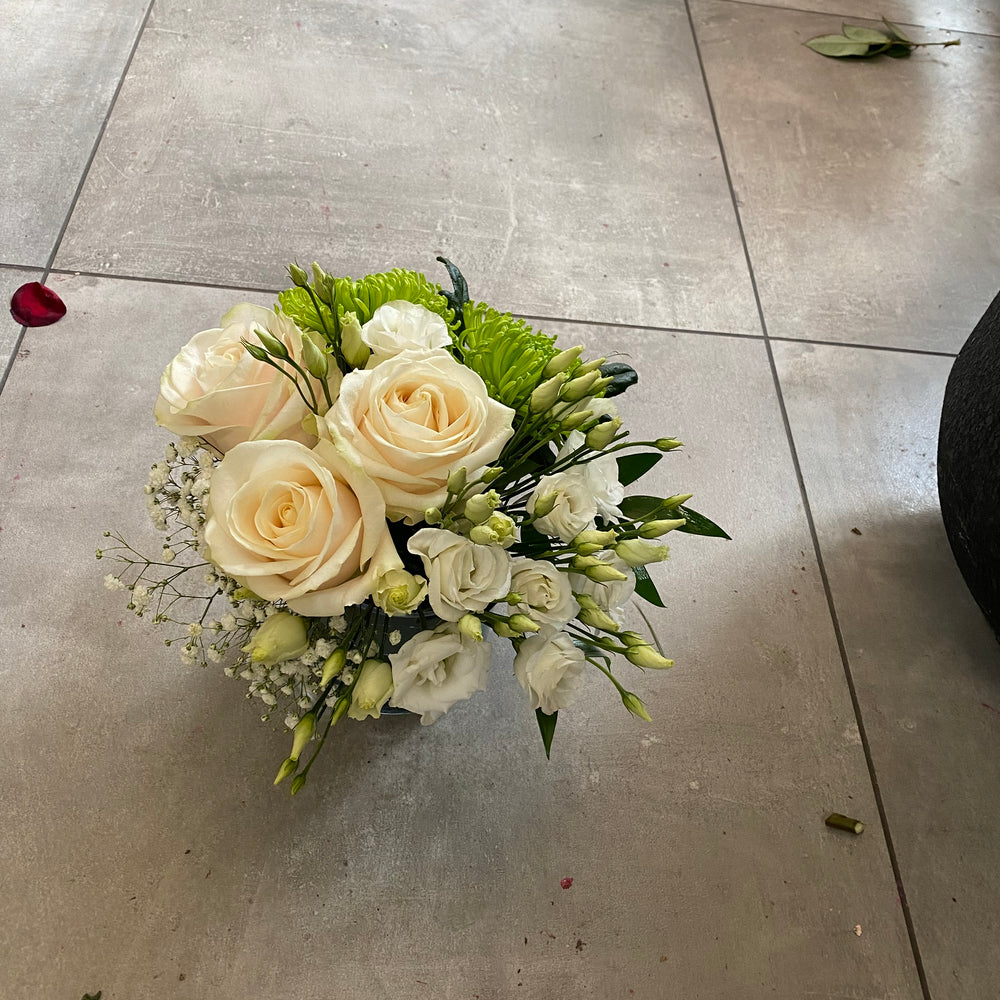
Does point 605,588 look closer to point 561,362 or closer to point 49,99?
point 561,362

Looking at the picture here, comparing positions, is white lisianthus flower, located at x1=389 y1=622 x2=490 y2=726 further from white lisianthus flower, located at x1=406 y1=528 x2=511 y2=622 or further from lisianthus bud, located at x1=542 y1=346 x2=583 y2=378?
lisianthus bud, located at x1=542 y1=346 x2=583 y2=378

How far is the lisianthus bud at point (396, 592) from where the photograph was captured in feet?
2.13

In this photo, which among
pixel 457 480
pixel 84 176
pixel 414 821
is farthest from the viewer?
pixel 84 176

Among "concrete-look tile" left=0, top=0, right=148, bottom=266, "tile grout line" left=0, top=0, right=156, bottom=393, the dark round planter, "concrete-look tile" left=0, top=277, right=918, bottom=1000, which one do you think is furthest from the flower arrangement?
"concrete-look tile" left=0, top=0, right=148, bottom=266

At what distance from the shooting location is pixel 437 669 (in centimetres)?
77

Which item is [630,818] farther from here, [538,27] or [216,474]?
[538,27]

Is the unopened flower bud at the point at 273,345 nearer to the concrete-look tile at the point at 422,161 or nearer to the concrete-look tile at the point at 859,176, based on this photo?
the concrete-look tile at the point at 422,161

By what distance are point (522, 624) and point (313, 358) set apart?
256 mm

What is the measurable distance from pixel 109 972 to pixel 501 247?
1327 mm

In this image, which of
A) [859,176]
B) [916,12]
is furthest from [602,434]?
[916,12]

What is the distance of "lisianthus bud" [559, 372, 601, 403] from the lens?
0.68 metres

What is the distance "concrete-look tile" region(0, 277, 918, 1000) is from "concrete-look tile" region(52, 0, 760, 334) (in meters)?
0.51

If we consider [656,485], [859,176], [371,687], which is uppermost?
[371,687]

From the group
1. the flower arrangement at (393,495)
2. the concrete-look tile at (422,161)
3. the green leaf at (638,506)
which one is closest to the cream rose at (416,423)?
the flower arrangement at (393,495)
